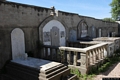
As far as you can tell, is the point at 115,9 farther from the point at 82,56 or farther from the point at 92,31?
the point at 82,56

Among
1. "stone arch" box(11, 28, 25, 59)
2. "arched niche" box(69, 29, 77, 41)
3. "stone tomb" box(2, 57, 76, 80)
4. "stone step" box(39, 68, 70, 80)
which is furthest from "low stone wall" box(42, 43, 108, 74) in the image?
"arched niche" box(69, 29, 77, 41)

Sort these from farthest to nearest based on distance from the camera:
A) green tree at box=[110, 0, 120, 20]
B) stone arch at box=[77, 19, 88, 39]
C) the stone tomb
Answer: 1. green tree at box=[110, 0, 120, 20]
2. stone arch at box=[77, 19, 88, 39]
3. the stone tomb

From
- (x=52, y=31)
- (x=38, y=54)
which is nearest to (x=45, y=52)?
(x=38, y=54)

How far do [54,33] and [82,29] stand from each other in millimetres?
5705

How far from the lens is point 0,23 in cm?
697

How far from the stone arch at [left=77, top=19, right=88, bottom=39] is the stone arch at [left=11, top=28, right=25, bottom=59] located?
317 inches

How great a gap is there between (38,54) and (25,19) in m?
2.60

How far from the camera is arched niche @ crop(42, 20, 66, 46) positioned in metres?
9.88

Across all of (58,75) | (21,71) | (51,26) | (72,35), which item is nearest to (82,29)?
(72,35)

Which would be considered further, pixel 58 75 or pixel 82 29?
pixel 82 29

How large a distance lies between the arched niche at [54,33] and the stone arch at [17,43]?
1.98 m

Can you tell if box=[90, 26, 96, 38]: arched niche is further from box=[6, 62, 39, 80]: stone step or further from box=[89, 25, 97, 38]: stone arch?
box=[6, 62, 39, 80]: stone step

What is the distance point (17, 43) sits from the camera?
309 inches

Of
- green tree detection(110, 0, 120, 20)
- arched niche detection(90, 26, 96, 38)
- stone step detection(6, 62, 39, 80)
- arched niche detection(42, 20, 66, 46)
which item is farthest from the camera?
green tree detection(110, 0, 120, 20)
